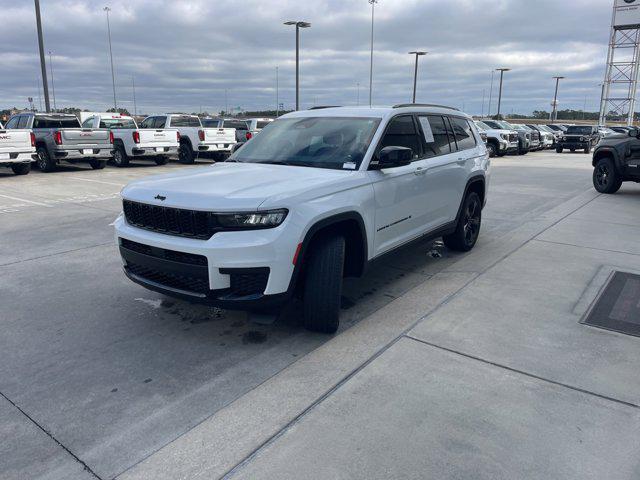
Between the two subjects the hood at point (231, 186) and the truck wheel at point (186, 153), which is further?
the truck wheel at point (186, 153)

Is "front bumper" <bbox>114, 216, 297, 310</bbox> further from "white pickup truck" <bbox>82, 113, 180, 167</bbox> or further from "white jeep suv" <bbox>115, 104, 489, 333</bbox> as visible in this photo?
"white pickup truck" <bbox>82, 113, 180, 167</bbox>

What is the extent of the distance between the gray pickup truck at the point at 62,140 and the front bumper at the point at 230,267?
13.5m

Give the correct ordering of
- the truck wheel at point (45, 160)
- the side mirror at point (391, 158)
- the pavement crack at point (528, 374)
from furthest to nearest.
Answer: the truck wheel at point (45, 160) → the side mirror at point (391, 158) → the pavement crack at point (528, 374)

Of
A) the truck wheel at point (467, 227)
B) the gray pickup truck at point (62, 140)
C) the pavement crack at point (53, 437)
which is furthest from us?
the gray pickup truck at point (62, 140)

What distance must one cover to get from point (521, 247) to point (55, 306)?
221 inches

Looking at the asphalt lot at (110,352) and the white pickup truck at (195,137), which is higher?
the white pickup truck at (195,137)

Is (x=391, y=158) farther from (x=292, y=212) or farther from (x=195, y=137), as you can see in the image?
(x=195, y=137)

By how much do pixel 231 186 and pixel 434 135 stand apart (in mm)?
2824

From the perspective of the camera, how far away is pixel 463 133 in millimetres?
6469

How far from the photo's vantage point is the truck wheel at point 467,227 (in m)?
6.41

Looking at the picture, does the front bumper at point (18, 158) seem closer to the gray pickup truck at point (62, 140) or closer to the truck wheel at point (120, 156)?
the gray pickup truck at point (62, 140)

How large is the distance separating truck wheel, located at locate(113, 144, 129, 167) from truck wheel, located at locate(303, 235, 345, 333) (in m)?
15.6

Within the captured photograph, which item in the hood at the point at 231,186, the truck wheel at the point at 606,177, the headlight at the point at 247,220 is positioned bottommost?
the truck wheel at the point at 606,177

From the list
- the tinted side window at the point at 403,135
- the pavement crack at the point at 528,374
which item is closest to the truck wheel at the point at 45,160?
Result: the tinted side window at the point at 403,135
